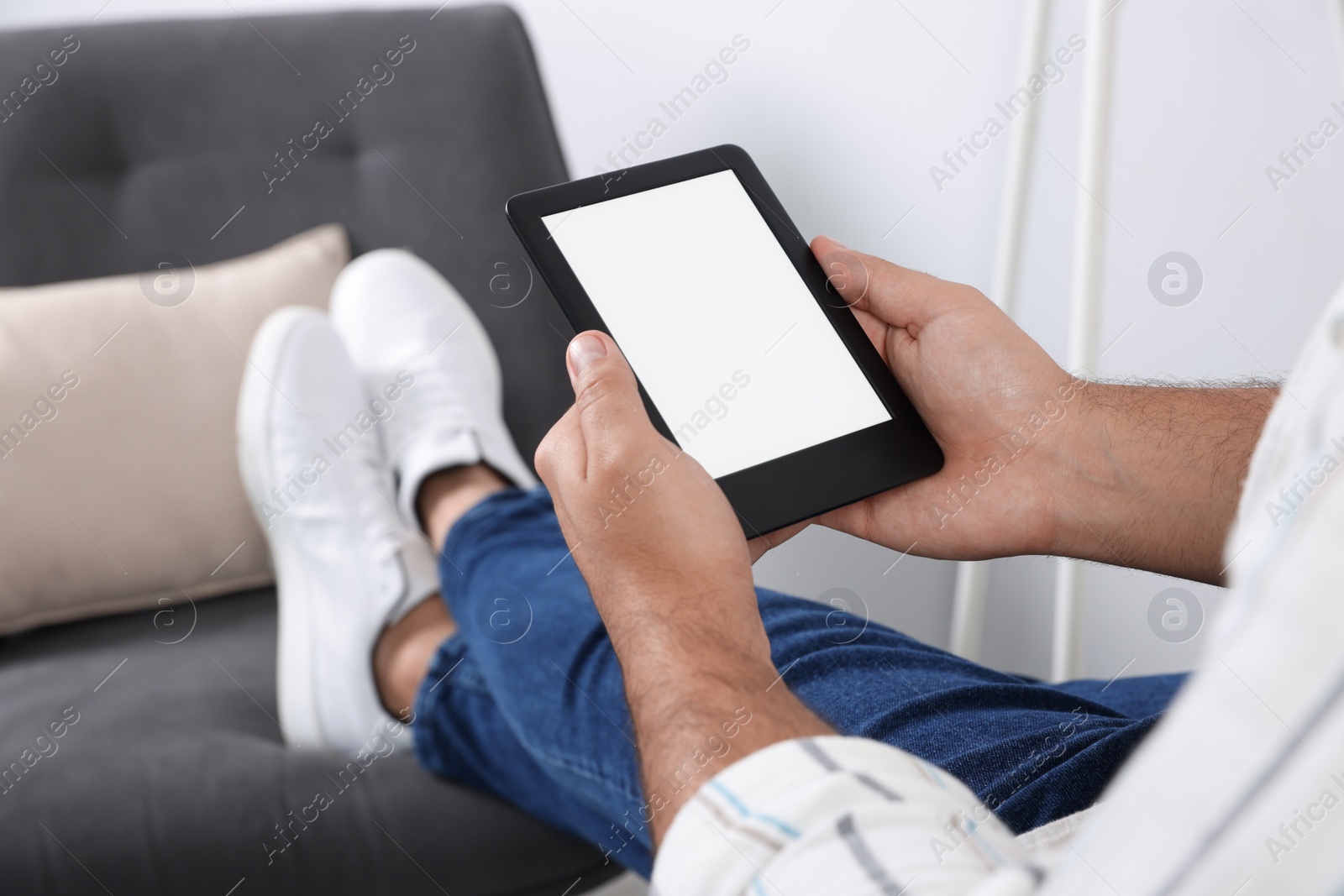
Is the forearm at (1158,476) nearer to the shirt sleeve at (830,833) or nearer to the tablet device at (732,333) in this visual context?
the tablet device at (732,333)

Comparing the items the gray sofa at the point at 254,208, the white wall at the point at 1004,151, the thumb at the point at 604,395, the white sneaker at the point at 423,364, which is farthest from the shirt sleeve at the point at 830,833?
the white wall at the point at 1004,151

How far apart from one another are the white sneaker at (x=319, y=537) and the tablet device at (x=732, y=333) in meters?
0.40

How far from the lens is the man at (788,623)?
19 centimetres

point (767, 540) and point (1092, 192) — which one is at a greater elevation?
point (1092, 192)

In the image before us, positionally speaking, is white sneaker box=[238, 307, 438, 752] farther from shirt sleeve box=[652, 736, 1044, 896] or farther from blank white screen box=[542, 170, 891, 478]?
shirt sleeve box=[652, 736, 1044, 896]

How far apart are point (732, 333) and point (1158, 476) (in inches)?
11.1

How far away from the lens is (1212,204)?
2.89ft

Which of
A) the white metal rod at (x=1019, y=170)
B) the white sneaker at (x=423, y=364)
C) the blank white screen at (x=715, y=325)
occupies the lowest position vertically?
the white sneaker at (x=423, y=364)

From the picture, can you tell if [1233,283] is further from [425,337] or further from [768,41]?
[425,337]

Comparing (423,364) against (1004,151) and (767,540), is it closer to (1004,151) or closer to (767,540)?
(767,540)

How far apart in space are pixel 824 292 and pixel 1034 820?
340 millimetres

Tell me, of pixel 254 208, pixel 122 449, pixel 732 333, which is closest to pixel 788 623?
pixel 732 333

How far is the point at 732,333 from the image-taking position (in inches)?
22.2

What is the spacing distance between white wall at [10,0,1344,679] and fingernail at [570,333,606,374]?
25.6 inches
